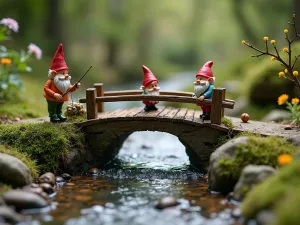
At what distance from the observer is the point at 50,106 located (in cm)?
843

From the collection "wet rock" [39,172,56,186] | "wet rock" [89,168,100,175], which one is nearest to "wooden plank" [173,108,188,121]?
"wet rock" [89,168,100,175]

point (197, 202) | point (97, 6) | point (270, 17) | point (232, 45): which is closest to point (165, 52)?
point (232, 45)

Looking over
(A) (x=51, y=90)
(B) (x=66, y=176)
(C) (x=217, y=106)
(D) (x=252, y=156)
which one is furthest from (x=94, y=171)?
(D) (x=252, y=156)

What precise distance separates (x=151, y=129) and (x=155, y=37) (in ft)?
90.2

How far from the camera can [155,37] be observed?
35219mm

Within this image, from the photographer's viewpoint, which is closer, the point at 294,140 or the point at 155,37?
the point at 294,140

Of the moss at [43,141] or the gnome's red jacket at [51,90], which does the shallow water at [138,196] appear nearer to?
the moss at [43,141]

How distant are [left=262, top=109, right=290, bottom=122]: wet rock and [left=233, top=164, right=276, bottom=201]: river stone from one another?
4938 millimetres

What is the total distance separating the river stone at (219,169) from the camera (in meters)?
6.83

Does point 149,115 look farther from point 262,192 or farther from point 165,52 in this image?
point 165,52

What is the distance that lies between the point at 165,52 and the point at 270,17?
17576mm

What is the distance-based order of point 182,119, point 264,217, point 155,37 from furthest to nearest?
point 155,37
point 182,119
point 264,217

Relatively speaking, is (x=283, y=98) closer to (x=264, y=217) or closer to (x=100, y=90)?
(x=264, y=217)

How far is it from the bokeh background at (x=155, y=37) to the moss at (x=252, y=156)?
5469mm
